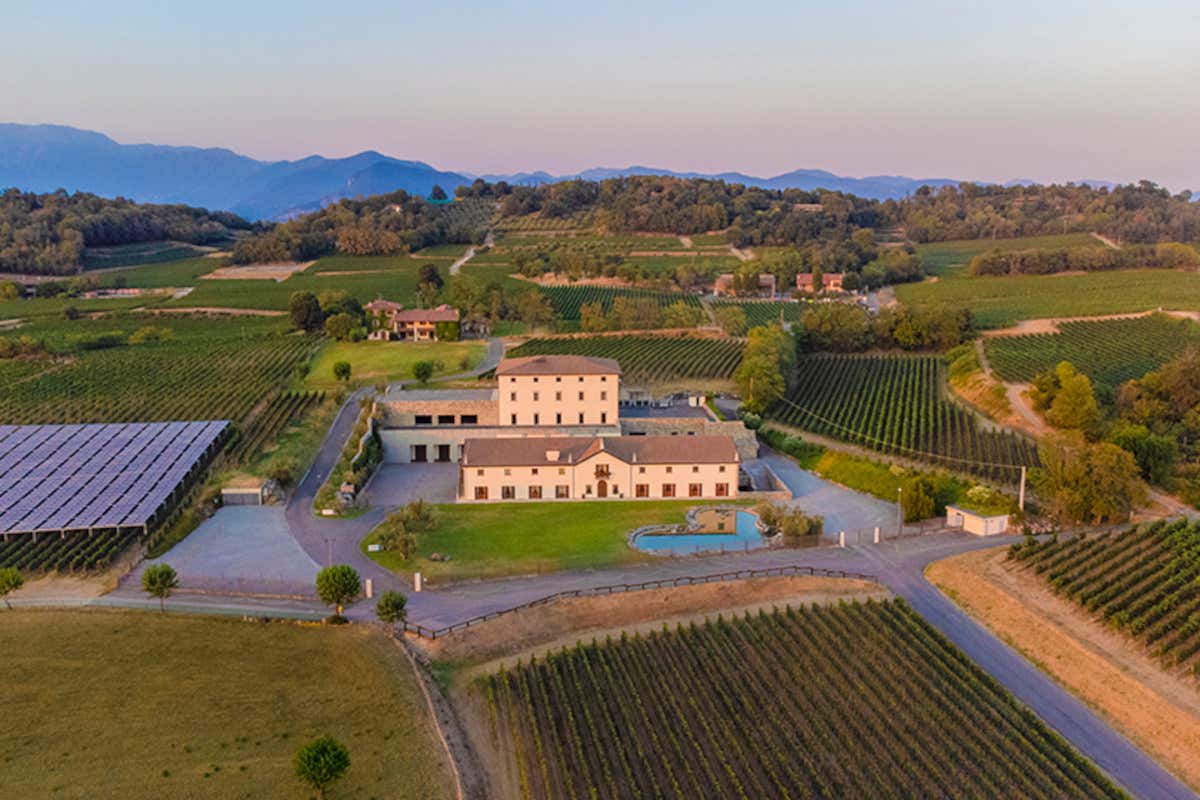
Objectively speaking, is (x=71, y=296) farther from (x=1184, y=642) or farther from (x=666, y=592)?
(x=1184, y=642)

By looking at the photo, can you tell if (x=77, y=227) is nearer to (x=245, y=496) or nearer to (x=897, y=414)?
(x=245, y=496)

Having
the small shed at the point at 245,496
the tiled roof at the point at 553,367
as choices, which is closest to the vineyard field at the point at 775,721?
the small shed at the point at 245,496

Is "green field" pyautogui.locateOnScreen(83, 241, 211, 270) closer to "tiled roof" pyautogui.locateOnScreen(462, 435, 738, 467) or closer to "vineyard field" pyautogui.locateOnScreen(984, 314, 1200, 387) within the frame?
"tiled roof" pyautogui.locateOnScreen(462, 435, 738, 467)

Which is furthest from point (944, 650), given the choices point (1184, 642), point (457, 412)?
point (457, 412)

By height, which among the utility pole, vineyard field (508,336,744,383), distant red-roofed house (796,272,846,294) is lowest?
the utility pole

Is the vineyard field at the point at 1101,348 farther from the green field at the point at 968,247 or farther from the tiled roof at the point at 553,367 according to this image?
the green field at the point at 968,247

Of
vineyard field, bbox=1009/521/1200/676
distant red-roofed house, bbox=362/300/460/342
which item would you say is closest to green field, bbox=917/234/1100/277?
distant red-roofed house, bbox=362/300/460/342
